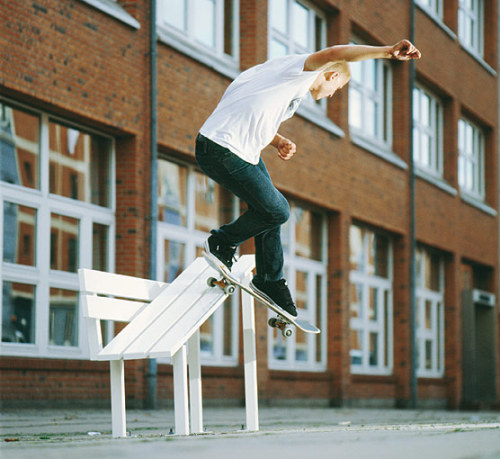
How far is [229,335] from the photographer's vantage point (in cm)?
1542

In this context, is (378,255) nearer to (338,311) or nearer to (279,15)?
(338,311)

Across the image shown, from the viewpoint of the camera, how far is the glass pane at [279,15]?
17.0 m

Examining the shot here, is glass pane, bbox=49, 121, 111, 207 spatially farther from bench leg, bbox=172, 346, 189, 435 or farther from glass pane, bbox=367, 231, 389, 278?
glass pane, bbox=367, 231, 389, 278

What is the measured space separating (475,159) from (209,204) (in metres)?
13.5

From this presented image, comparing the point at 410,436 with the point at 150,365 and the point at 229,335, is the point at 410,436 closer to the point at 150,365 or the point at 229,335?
the point at 150,365

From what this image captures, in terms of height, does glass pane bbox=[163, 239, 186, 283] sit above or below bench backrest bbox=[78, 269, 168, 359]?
above

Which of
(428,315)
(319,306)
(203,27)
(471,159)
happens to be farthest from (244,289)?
(471,159)

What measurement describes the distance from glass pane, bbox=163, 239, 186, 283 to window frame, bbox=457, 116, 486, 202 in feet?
41.4

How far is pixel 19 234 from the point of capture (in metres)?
11.4

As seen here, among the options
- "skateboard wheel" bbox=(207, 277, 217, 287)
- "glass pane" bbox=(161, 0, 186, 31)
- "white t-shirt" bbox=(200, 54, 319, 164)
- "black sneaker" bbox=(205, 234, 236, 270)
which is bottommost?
"skateboard wheel" bbox=(207, 277, 217, 287)

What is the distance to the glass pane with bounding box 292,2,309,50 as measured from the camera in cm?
1791

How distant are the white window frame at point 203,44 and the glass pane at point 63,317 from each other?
3.43 meters

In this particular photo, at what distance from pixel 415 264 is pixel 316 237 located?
417 centimetres

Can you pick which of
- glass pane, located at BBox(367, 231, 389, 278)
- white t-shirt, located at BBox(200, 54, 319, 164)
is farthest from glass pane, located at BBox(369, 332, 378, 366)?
white t-shirt, located at BBox(200, 54, 319, 164)
